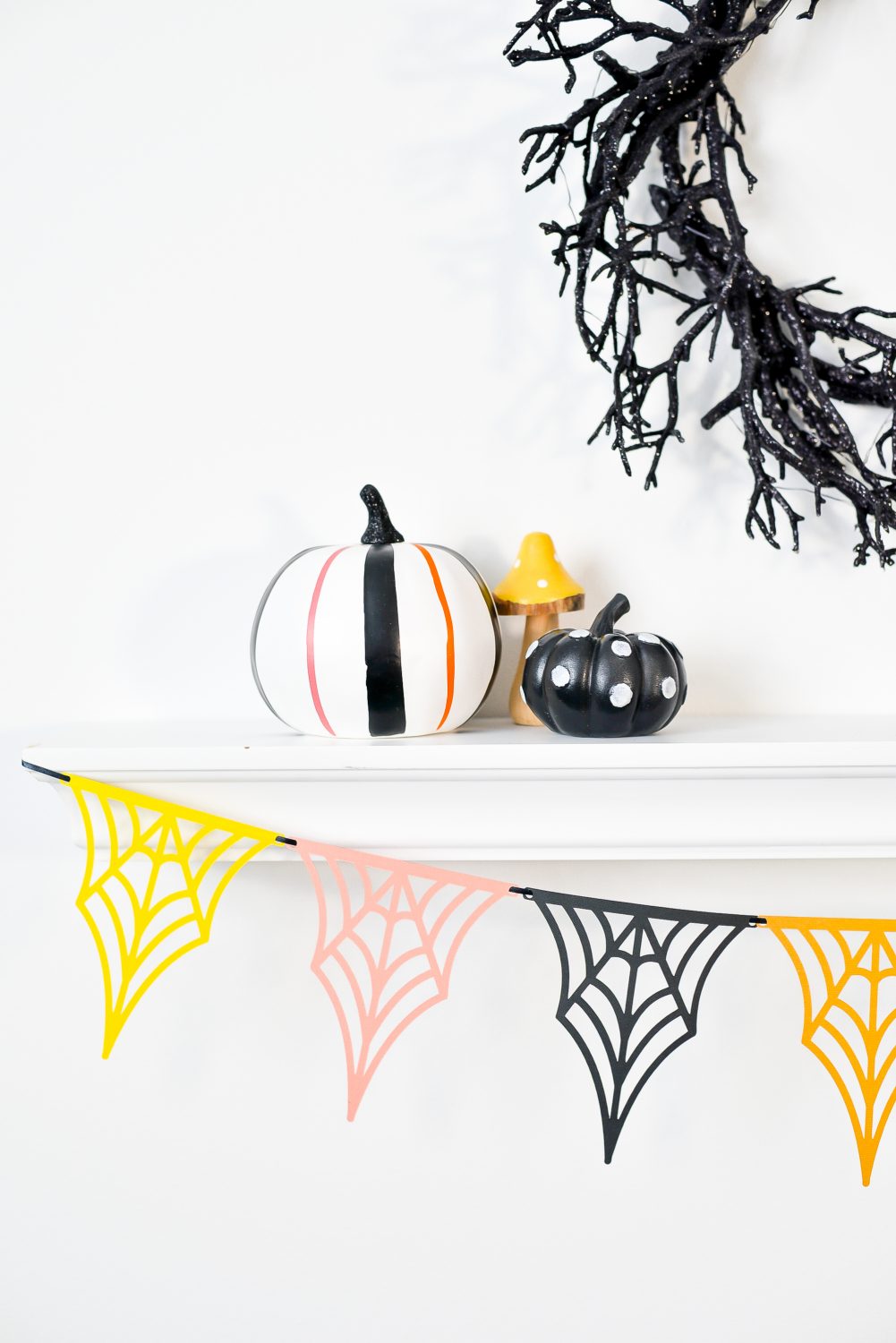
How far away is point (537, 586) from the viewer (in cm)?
87

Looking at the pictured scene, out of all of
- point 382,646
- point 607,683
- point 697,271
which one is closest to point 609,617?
point 607,683

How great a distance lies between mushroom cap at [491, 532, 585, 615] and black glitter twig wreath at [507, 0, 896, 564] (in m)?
0.10

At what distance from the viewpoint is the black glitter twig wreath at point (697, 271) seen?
0.84m

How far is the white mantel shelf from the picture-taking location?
2.53 ft

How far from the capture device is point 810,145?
935 mm

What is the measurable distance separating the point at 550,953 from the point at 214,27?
3.02 feet

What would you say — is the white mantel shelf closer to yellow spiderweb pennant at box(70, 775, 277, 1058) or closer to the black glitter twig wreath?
yellow spiderweb pennant at box(70, 775, 277, 1058)

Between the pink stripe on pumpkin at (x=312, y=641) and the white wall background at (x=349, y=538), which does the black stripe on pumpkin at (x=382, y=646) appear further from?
the white wall background at (x=349, y=538)

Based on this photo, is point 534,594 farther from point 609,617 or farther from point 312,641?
point 312,641

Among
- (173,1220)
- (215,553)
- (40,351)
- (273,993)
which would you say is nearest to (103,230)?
(40,351)

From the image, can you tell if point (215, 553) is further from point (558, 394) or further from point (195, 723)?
point (558, 394)

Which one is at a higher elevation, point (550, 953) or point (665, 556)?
point (665, 556)

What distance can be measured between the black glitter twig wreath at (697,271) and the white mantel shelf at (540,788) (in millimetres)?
225

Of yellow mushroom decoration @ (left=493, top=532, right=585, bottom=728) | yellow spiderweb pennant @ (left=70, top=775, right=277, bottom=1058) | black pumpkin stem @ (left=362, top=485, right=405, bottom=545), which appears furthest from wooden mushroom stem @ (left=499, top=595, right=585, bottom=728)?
yellow spiderweb pennant @ (left=70, top=775, right=277, bottom=1058)
